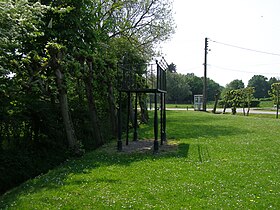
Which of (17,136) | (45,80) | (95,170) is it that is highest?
(45,80)

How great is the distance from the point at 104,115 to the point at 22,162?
8.04 meters

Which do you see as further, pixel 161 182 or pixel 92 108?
pixel 92 108

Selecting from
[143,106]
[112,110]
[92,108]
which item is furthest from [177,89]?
[92,108]

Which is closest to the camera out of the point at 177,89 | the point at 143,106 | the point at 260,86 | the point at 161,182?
the point at 161,182

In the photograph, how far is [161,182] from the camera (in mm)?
6340

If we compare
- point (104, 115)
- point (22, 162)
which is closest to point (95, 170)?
point (22, 162)

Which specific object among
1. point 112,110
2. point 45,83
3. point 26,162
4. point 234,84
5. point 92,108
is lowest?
point 26,162

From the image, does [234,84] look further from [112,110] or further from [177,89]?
[112,110]

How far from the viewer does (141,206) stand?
5023 millimetres

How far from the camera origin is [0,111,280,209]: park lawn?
5.18 metres

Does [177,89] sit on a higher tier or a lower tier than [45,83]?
higher

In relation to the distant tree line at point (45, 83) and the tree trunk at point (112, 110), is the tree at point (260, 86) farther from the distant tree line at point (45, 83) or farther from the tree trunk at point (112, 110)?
the distant tree line at point (45, 83)

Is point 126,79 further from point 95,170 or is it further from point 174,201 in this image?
point 174,201

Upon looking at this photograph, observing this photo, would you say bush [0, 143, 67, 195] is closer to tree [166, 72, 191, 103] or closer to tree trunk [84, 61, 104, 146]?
tree trunk [84, 61, 104, 146]
